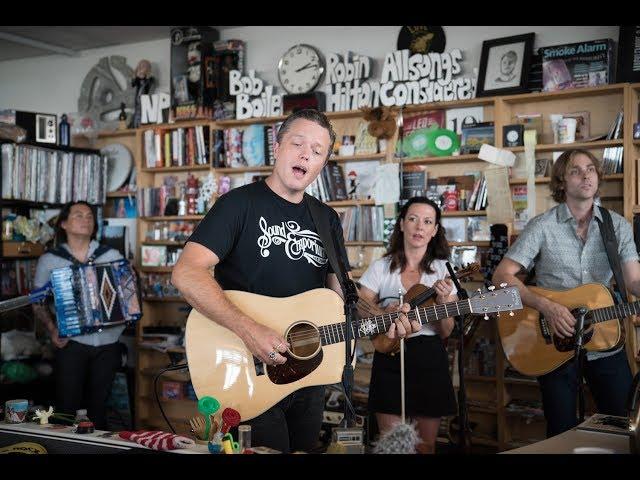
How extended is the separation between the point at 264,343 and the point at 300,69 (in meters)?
3.61

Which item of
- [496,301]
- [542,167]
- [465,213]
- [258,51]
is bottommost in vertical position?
[496,301]

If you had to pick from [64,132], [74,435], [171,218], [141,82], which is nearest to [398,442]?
[74,435]

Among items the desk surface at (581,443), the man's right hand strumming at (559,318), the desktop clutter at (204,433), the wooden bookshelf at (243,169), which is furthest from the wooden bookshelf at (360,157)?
the desk surface at (581,443)

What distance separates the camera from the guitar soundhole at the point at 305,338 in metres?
2.54

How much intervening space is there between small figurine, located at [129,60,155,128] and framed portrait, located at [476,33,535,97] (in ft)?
9.68

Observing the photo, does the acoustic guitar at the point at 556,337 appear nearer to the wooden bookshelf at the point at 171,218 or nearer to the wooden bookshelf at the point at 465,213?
the wooden bookshelf at the point at 465,213

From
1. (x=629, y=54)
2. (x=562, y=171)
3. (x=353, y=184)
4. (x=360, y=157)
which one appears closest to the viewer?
(x=562, y=171)

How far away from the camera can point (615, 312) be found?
3.29 m

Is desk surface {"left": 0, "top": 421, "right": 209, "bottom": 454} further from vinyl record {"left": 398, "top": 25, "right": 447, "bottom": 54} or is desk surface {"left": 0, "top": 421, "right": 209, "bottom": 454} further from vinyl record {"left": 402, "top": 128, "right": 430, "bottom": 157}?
vinyl record {"left": 398, "top": 25, "right": 447, "bottom": 54}

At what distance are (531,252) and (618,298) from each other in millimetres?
564

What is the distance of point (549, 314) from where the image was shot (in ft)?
11.2

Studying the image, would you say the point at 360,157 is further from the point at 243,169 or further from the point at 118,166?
the point at 118,166
